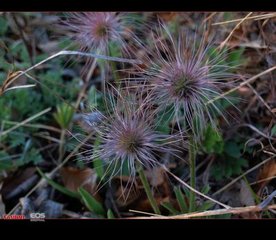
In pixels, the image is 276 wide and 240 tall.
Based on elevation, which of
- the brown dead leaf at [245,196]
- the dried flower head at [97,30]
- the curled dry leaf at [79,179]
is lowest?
the brown dead leaf at [245,196]

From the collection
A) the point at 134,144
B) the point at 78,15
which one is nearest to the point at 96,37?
the point at 78,15

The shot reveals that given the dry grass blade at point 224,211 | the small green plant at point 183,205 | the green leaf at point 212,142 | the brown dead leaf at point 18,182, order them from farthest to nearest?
1. the brown dead leaf at point 18,182
2. the green leaf at point 212,142
3. the small green plant at point 183,205
4. the dry grass blade at point 224,211

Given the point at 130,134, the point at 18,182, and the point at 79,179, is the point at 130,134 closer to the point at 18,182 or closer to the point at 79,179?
the point at 79,179

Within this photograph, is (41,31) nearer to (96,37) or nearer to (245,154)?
(96,37)

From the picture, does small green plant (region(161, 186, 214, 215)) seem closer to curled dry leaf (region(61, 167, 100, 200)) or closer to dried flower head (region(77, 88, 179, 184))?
dried flower head (region(77, 88, 179, 184))

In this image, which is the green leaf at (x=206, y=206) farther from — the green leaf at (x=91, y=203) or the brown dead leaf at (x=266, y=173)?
the green leaf at (x=91, y=203)

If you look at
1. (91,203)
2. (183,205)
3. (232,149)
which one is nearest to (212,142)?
(232,149)

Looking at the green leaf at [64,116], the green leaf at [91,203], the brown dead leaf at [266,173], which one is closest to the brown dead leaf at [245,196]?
the brown dead leaf at [266,173]

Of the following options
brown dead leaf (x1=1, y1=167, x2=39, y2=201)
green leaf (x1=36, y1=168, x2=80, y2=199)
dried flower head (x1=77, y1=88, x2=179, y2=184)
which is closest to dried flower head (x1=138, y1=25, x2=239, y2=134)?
dried flower head (x1=77, y1=88, x2=179, y2=184)
